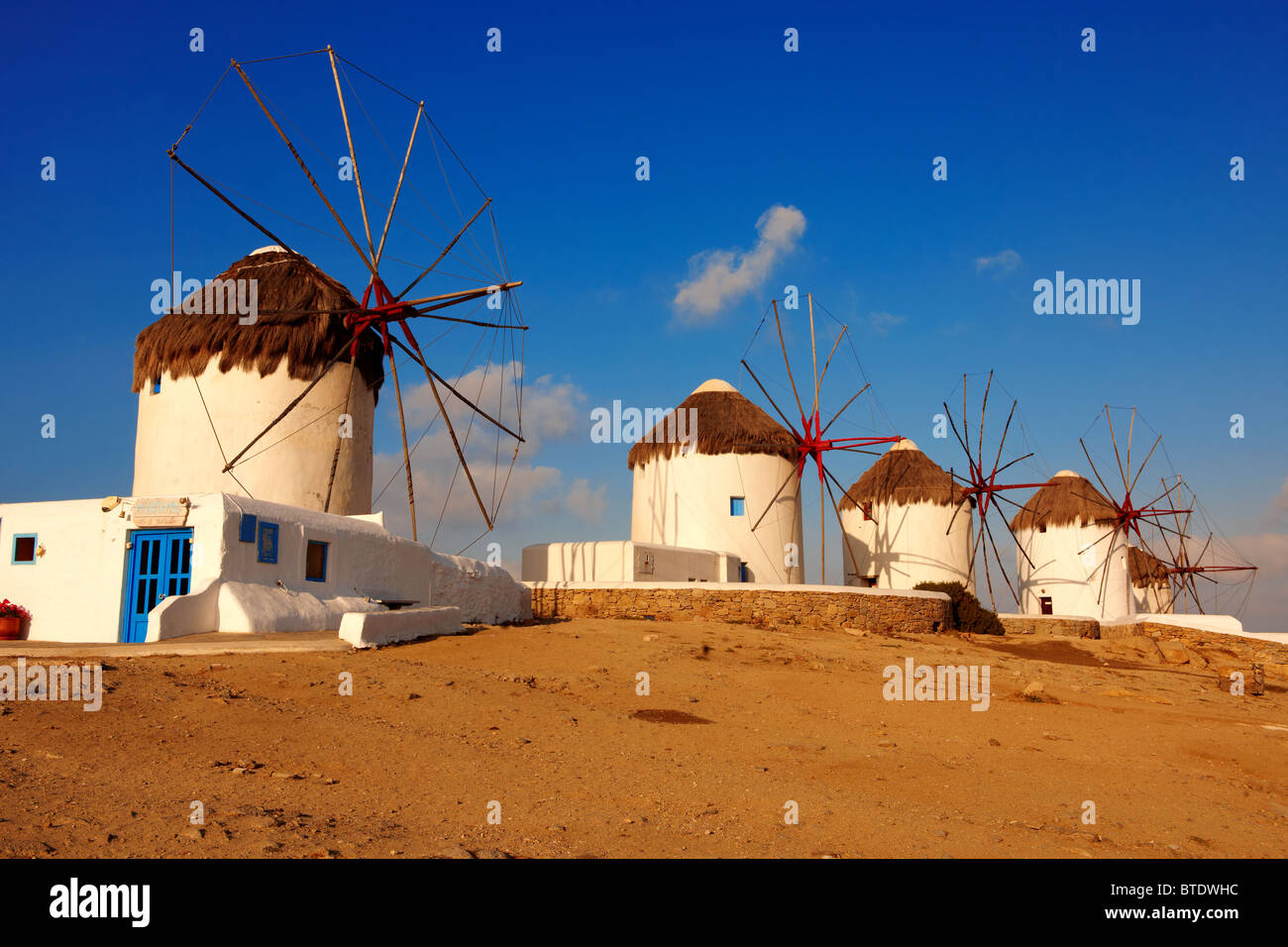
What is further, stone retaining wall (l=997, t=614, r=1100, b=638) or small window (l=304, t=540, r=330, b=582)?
stone retaining wall (l=997, t=614, r=1100, b=638)

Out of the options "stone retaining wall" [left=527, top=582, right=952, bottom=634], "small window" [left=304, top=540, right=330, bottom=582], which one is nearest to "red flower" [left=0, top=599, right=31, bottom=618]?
"small window" [left=304, top=540, right=330, bottom=582]

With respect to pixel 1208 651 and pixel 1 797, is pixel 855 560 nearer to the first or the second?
pixel 1208 651

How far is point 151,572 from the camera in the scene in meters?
13.0

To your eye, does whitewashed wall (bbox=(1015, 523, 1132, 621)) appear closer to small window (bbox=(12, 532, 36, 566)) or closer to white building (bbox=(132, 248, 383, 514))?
white building (bbox=(132, 248, 383, 514))

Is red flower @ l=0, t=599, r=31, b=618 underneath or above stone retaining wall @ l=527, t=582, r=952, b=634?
underneath

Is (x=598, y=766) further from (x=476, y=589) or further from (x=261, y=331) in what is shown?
(x=261, y=331)

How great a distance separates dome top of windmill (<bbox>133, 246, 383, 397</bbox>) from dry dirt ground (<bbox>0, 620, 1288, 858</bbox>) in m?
8.82

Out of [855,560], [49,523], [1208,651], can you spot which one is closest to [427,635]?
[49,523]

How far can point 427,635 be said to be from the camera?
14180 millimetres

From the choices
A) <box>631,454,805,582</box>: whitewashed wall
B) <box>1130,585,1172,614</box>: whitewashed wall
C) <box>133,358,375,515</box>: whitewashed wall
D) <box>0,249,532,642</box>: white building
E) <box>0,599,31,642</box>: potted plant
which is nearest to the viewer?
<box>0,249,532,642</box>: white building

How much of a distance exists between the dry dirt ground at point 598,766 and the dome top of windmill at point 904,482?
2070cm

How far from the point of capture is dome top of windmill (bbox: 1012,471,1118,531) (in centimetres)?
3594

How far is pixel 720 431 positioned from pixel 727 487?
5.77 feet

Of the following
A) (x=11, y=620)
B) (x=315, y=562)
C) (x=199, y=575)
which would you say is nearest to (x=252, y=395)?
(x=315, y=562)
